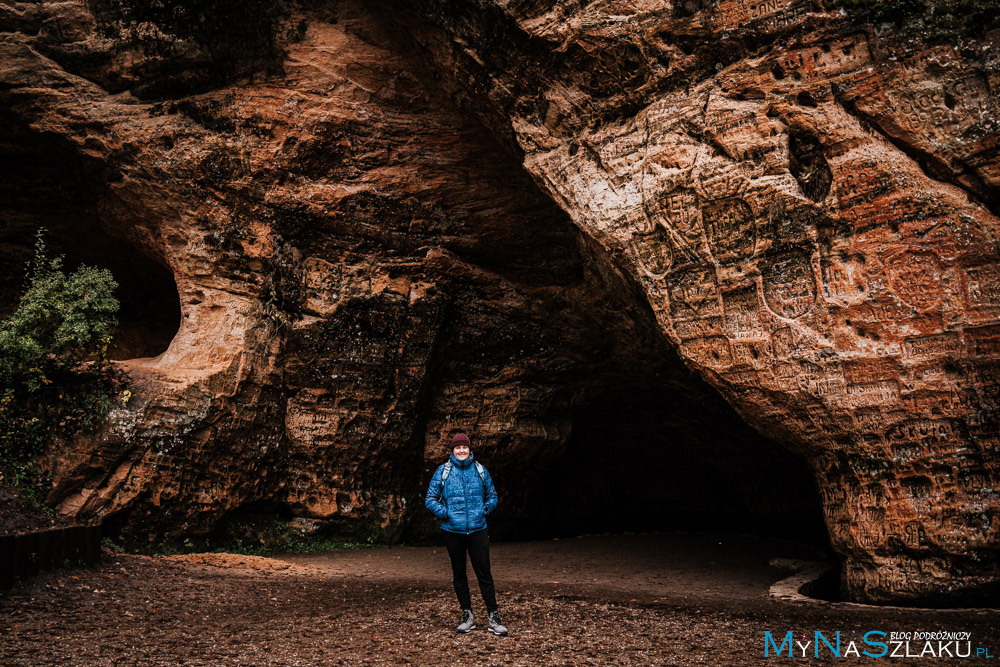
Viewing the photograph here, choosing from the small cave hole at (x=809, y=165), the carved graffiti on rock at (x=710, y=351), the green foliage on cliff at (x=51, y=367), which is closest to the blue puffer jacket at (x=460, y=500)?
the carved graffiti on rock at (x=710, y=351)

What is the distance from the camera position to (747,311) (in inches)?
287

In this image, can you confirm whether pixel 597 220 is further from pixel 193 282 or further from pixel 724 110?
pixel 193 282

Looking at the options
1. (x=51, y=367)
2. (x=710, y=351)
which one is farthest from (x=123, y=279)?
(x=710, y=351)

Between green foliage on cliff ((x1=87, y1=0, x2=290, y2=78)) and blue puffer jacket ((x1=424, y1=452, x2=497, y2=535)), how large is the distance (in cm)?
809

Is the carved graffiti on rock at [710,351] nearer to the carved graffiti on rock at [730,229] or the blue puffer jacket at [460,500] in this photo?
the carved graffiti on rock at [730,229]

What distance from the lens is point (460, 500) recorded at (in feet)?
15.9

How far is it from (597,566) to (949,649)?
5276 millimetres

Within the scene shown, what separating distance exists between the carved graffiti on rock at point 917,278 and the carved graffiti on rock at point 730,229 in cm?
142

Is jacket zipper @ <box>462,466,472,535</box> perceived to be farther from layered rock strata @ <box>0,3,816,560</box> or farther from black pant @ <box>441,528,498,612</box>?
layered rock strata @ <box>0,3,816,560</box>

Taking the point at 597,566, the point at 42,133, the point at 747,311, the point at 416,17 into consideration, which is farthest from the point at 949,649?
the point at 42,133

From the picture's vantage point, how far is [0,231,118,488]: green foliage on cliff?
8.20m

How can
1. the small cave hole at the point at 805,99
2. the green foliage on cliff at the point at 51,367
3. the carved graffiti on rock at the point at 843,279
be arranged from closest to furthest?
1. the carved graffiti on rock at the point at 843,279
2. the small cave hole at the point at 805,99
3. the green foliage on cliff at the point at 51,367

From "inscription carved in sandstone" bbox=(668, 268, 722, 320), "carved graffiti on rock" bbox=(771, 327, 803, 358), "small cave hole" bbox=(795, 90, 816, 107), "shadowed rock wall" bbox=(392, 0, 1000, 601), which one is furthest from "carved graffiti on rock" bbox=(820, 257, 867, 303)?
"small cave hole" bbox=(795, 90, 816, 107)

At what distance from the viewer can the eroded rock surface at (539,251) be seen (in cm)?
640
